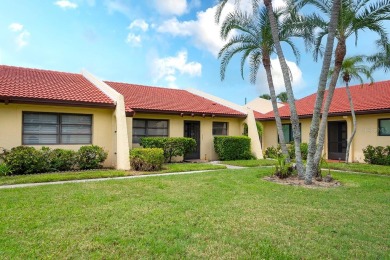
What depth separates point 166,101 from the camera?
1894 cm

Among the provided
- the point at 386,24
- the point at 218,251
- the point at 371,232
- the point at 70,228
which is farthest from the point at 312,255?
the point at 386,24

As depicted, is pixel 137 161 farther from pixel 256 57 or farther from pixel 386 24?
pixel 386 24

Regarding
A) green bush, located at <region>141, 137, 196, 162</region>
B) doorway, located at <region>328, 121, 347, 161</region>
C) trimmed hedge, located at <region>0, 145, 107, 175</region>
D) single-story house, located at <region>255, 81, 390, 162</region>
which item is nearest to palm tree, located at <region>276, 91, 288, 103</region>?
single-story house, located at <region>255, 81, 390, 162</region>

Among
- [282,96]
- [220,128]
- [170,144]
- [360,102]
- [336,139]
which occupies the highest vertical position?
[282,96]

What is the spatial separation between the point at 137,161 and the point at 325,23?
9.91m

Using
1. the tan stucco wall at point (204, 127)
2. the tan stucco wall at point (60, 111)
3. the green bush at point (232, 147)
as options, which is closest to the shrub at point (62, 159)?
→ the tan stucco wall at point (60, 111)

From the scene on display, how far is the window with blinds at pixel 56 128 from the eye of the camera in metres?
12.8

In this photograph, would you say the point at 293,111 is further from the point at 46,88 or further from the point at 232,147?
the point at 46,88

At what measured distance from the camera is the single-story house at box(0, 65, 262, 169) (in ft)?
40.9

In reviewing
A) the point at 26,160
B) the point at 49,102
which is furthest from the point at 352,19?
the point at 26,160

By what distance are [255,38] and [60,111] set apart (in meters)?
9.60

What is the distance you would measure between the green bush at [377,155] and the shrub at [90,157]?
1488cm

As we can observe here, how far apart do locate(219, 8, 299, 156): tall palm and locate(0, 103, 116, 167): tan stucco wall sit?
21.6 ft

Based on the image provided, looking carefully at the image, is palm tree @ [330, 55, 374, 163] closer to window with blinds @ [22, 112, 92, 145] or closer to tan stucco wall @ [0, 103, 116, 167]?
tan stucco wall @ [0, 103, 116, 167]
